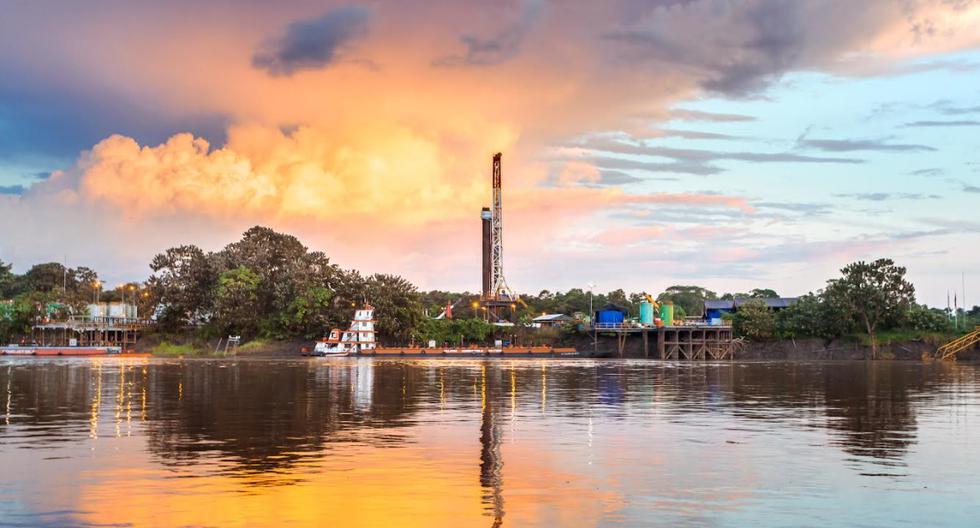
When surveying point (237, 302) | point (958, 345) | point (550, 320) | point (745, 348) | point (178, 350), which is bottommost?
point (178, 350)

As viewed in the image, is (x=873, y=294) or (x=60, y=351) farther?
(x=60, y=351)

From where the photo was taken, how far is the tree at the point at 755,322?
144 meters

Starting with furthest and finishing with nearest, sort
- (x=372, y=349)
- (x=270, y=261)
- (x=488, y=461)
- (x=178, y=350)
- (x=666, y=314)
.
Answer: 1. (x=270, y=261)
2. (x=178, y=350)
3. (x=666, y=314)
4. (x=372, y=349)
5. (x=488, y=461)

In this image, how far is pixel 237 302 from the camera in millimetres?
159375

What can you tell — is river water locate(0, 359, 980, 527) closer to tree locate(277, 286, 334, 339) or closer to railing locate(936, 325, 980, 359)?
railing locate(936, 325, 980, 359)

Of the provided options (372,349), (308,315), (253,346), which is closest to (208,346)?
(253,346)

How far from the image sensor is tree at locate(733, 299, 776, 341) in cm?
14450

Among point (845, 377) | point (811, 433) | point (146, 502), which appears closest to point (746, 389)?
point (845, 377)

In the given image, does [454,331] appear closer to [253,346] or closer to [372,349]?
[372,349]

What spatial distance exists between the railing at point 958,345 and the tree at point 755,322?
984 inches

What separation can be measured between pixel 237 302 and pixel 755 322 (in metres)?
90.8

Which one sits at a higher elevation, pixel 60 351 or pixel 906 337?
pixel 906 337

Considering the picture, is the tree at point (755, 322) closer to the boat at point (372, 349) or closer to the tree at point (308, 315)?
the boat at point (372, 349)

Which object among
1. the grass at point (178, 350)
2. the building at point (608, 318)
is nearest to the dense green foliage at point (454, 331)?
the building at point (608, 318)
